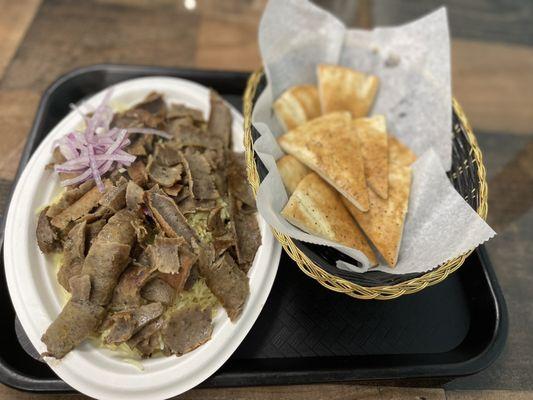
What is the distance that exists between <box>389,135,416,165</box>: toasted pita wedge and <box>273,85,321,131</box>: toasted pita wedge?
0.47 meters

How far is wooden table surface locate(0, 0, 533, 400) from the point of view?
7.16 feet

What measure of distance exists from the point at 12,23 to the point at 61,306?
2.23 meters

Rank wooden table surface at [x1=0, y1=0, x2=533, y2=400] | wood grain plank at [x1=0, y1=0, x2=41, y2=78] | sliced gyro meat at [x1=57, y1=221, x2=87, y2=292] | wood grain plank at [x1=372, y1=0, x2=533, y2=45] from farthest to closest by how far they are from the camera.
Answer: wood grain plank at [x1=372, y1=0, x2=533, y2=45]
wood grain plank at [x1=0, y1=0, x2=41, y2=78]
wooden table surface at [x1=0, y1=0, x2=533, y2=400]
sliced gyro meat at [x1=57, y1=221, x2=87, y2=292]

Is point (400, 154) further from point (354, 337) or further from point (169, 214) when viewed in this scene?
point (169, 214)

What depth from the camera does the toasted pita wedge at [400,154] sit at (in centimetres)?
207

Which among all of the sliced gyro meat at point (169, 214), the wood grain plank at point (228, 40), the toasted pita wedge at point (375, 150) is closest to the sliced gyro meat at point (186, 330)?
the sliced gyro meat at point (169, 214)

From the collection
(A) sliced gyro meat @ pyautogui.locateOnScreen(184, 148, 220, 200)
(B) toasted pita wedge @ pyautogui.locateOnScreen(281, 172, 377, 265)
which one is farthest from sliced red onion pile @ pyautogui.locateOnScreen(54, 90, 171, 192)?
(B) toasted pita wedge @ pyautogui.locateOnScreen(281, 172, 377, 265)

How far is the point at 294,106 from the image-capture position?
6.93ft

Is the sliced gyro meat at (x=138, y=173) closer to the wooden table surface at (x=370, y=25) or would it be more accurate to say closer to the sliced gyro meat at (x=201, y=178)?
the sliced gyro meat at (x=201, y=178)

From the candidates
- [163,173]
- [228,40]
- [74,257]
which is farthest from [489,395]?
[228,40]

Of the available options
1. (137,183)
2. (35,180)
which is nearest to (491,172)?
(137,183)

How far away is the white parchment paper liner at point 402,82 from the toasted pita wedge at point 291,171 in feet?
0.24

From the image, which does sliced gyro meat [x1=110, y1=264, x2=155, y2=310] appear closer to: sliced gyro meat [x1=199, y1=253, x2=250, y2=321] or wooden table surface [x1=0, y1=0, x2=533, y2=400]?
sliced gyro meat [x1=199, y1=253, x2=250, y2=321]

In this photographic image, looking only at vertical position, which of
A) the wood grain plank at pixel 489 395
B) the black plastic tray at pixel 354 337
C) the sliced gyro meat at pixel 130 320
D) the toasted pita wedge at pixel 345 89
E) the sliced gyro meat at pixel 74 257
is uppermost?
the toasted pita wedge at pixel 345 89
